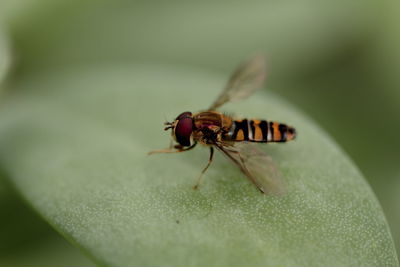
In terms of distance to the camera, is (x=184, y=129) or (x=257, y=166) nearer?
(x=257, y=166)

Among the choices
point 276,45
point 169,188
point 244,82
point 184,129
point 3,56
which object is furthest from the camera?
point 276,45

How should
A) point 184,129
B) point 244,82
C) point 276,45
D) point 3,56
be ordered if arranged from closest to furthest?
point 184,129, point 3,56, point 244,82, point 276,45

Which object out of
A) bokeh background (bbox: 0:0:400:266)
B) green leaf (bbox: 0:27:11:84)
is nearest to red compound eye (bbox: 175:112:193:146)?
green leaf (bbox: 0:27:11:84)

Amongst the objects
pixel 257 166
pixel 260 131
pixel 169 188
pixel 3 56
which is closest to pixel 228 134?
pixel 260 131

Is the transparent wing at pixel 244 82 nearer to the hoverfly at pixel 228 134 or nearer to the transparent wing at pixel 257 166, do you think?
the hoverfly at pixel 228 134

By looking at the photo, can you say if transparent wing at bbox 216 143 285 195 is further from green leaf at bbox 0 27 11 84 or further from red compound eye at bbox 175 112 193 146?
green leaf at bbox 0 27 11 84

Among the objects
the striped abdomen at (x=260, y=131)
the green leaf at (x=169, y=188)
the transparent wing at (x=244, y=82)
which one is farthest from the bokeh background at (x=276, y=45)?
the striped abdomen at (x=260, y=131)

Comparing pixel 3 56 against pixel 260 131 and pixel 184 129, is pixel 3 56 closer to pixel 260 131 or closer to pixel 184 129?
pixel 184 129
